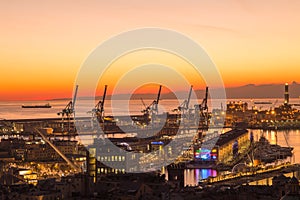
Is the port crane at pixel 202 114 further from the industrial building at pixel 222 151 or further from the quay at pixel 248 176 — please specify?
the quay at pixel 248 176

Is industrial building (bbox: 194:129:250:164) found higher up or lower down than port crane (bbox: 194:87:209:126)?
lower down

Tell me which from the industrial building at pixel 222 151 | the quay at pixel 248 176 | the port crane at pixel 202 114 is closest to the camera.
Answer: the quay at pixel 248 176

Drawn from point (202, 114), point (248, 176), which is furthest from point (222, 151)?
point (202, 114)

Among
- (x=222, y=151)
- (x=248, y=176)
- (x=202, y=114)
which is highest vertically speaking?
(x=202, y=114)

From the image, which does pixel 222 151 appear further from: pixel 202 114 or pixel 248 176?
pixel 202 114

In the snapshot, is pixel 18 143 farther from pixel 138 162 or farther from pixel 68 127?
pixel 68 127

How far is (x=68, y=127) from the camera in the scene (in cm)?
3775

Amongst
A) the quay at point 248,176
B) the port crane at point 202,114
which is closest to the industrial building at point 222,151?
the quay at point 248,176

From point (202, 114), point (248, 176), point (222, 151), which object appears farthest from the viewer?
point (202, 114)

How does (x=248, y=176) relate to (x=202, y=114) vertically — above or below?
below

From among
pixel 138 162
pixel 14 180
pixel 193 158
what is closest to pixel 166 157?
pixel 193 158

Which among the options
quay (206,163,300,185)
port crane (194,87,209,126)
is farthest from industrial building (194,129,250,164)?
port crane (194,87,209,126)

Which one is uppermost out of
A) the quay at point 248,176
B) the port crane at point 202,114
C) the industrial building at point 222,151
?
the port crane at point 202,114

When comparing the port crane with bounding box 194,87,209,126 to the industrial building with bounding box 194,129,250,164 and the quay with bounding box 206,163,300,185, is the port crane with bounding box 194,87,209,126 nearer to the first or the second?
the industrial building with bounding box 194,129,250,164
